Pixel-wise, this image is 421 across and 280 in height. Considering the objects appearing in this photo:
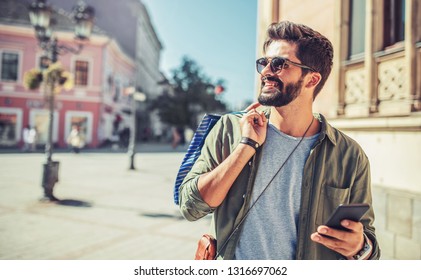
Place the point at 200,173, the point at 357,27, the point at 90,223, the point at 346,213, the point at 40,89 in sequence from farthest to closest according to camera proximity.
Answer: the point at 40,89 → the point at 90,223 → the point at 357,27 → the point at 200,173 → the point at 346,213

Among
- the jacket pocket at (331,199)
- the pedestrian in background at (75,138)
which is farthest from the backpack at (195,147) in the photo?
the pedestrian in background at (75,138)

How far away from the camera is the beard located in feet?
3.89

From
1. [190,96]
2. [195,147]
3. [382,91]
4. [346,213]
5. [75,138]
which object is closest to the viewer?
[346,213]

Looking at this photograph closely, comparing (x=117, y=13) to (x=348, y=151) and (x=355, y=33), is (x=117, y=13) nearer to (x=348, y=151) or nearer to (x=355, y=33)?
(x=355, y=33)

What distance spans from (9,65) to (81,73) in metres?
7.09

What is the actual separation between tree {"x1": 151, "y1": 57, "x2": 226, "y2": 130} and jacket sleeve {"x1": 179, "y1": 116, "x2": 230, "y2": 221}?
129 cm

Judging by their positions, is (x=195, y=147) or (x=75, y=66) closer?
(x=195, y=147)

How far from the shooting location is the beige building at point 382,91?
241 cm

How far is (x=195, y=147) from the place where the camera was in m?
1.26

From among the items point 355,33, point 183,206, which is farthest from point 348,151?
point 355,33

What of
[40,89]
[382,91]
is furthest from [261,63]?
[40,89]

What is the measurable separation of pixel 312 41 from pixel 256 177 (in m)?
0.58

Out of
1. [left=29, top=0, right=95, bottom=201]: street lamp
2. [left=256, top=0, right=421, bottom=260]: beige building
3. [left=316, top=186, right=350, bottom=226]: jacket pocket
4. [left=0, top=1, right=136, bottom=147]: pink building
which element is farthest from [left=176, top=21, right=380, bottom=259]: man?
[left=29, top=0, right=95, bottom=201]: street lamp

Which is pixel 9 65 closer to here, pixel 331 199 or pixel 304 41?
pixel 304 41
